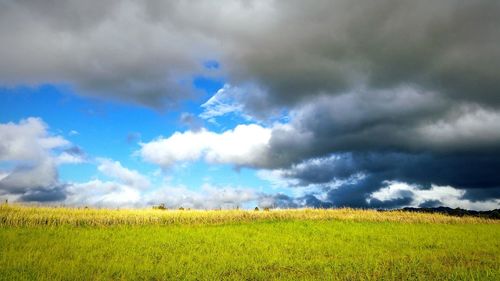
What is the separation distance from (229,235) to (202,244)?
5333mm

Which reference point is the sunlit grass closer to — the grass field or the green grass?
the grass field

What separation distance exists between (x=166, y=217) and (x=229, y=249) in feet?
60.7

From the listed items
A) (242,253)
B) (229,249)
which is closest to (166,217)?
(229,249)

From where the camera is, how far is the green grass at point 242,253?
1933 cm

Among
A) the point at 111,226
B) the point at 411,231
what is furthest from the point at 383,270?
the point at 111,226

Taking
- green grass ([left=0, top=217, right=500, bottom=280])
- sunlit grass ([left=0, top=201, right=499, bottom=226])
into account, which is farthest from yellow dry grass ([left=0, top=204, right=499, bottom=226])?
green grass ([left=0, top=217, right=500, bottom=280])

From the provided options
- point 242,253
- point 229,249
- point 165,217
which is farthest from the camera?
point 165,217

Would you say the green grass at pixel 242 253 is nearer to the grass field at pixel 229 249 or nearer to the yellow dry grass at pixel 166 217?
the grass field at pixel 229 249

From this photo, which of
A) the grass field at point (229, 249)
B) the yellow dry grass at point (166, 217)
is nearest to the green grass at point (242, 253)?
the grass field at point (229, 249)

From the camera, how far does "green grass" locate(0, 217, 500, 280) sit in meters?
19.3

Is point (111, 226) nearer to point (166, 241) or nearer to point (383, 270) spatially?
point (166, 241)

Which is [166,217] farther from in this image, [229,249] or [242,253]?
[242,253]

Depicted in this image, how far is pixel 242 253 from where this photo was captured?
26500 mm

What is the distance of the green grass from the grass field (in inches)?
2.4
